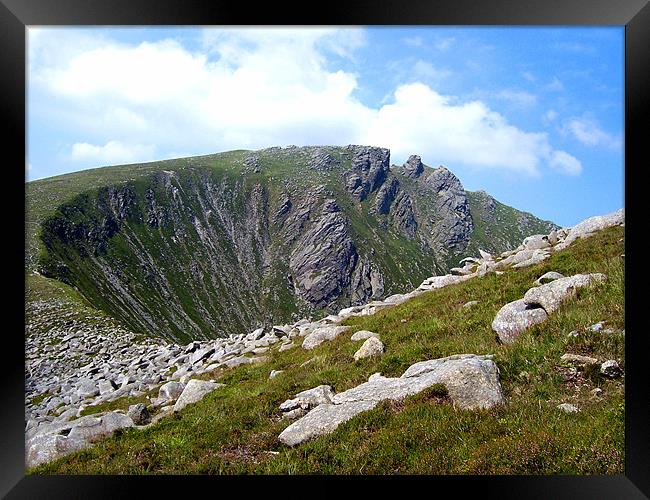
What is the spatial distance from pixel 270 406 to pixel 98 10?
9.79 meters

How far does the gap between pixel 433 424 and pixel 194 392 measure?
8.39m

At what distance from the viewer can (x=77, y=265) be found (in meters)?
182

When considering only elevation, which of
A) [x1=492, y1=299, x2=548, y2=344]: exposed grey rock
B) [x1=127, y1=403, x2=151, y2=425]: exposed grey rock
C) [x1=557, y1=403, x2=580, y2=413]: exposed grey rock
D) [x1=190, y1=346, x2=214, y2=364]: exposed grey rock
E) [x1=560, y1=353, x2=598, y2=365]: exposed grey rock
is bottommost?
[x1=190, y1=346, x2=214, y2=364]: exposed grey rock

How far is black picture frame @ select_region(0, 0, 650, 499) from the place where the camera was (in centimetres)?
948

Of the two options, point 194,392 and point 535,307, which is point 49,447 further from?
point 535,307

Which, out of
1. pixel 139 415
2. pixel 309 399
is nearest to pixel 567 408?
pixel 309 399

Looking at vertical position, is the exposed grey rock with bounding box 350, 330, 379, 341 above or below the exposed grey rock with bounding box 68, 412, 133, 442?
above

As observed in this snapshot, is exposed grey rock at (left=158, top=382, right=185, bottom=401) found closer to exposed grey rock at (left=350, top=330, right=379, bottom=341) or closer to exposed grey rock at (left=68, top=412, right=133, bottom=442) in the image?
exposed grey rock at (left=68, top=412, right=133, bottom=442)

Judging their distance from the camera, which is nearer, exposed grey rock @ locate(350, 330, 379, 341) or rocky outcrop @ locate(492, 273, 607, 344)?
rocky outcrop @ locate(492, 273, 607, 344)

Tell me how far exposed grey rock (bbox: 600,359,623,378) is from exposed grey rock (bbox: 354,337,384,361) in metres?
5.69

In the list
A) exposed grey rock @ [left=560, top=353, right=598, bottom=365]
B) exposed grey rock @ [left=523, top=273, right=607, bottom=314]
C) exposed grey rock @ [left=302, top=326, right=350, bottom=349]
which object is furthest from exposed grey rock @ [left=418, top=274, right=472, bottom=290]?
exposed grey rock @ [left=560, top=353, right=598, bottom=365]

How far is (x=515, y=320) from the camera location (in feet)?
→ 37.7
